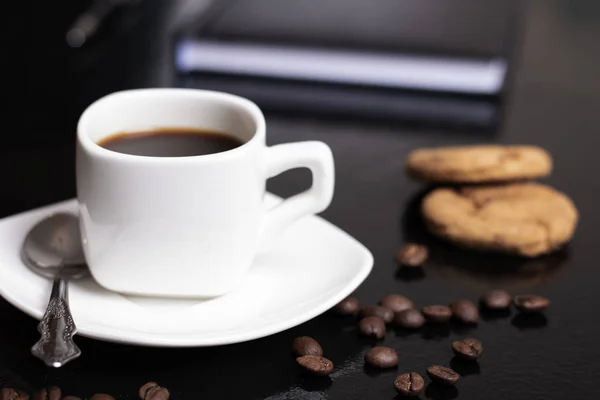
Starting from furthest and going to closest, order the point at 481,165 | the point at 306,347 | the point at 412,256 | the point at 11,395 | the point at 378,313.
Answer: the point at 481,165 → the point at 412,256 → the point at 378,313 → the point at 306,347 → the point at 11,395

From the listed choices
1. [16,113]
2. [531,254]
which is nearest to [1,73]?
[16,113]

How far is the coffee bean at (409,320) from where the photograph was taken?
1.28 m

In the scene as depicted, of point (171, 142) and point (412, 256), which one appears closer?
point (171, 142)

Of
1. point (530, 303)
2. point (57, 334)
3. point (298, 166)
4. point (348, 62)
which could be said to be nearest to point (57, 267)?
point (57, 334)

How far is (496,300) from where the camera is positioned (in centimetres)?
A: 134

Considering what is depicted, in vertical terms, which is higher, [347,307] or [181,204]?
[181,204]

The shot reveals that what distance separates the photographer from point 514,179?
1611 mm

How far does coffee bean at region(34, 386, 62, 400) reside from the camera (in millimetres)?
1074

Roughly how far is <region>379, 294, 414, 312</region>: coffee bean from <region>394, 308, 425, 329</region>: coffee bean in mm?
20

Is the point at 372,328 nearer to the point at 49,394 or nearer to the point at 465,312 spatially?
the point at 465,312

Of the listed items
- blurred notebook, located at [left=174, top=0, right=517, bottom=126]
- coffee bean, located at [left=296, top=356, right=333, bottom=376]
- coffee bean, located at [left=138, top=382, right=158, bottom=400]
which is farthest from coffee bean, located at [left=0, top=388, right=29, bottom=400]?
blurred notebook, located at [left=174, top=0, right=517, bottom=126]

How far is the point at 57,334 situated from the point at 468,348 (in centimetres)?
53

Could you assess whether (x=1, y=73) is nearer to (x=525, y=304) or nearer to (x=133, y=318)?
(x=133, y=318)

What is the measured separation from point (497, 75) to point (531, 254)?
676mm
